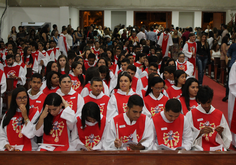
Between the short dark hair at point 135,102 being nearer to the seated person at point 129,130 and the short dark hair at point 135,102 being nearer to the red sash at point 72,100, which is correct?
the seated person at point 129,130

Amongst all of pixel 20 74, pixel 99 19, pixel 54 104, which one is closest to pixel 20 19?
pixel 99 19

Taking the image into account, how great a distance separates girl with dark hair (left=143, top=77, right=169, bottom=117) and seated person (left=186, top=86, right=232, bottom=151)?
2.09 feet

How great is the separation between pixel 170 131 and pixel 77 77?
2799 mm

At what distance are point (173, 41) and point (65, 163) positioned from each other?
1125 centimetres

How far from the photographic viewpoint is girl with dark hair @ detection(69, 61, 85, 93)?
5.55m

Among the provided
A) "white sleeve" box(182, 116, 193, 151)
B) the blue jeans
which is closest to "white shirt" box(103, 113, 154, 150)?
"white sleeve" box(182, 116, 193, 151)

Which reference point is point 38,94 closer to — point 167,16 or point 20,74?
point 20,74

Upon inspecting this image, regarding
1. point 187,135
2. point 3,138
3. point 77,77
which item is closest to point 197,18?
point 77,77

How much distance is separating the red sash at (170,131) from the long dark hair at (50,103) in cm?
117

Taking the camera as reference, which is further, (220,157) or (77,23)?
(77,23)

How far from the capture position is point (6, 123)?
3.43 m

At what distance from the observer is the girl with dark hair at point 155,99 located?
415 centimetres

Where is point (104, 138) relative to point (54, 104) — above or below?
below

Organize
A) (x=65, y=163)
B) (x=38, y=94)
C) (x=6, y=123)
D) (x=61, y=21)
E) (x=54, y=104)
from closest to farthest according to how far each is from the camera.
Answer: (x=65, y=163) < (x=54, y=104) < (x=6, y=123) < (x=38, y=94) < (x=61, y=21)
